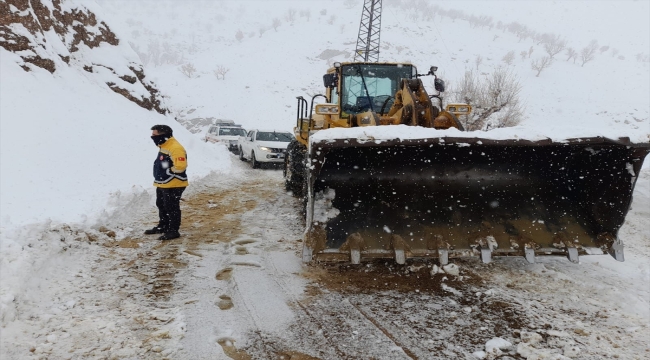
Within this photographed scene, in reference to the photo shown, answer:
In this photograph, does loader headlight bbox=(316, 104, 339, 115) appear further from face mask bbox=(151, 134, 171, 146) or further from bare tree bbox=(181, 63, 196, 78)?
bare tree bbox=(181, 63, 196, 78)

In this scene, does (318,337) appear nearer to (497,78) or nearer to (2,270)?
(2,270)

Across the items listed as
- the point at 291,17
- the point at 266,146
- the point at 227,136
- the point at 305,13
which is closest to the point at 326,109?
the point at 266,146

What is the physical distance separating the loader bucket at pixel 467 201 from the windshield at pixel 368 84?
108 inches

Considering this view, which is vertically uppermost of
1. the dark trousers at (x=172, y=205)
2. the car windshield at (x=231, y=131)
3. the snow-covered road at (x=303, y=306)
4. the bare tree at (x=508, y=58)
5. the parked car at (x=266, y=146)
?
the bare tree at (x=508, y=58)

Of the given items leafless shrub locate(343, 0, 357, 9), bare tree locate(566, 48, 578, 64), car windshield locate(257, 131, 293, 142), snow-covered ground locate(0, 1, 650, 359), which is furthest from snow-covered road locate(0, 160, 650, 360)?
leafless shrub locate(343, 0, 357, 9)

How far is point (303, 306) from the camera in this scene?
3.62 metres

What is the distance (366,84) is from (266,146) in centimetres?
839

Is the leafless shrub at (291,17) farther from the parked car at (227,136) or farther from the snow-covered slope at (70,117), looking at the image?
the snow-covered slope at (70,117)

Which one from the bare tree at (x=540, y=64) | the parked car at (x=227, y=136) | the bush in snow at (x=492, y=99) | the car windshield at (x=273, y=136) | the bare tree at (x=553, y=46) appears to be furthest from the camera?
the bare tree at (x=553, y=46)

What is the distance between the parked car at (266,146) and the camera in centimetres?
1495

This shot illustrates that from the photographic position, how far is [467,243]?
4074mm

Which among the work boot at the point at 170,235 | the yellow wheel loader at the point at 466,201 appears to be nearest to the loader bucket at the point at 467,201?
the yellow wheel loader at the point at 466,201

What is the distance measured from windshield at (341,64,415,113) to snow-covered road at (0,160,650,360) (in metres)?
2.75

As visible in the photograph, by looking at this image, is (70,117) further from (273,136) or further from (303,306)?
(303,306)
